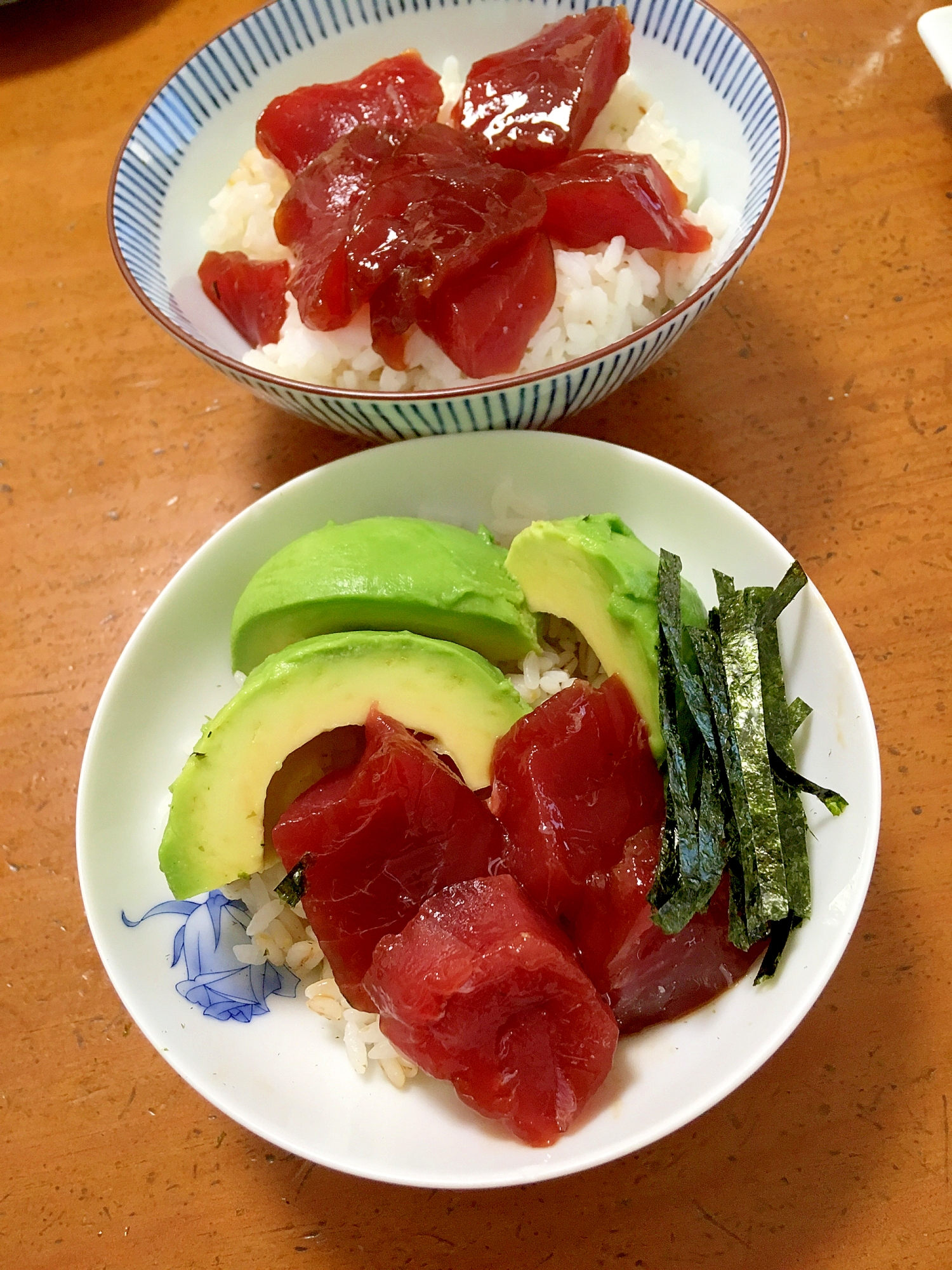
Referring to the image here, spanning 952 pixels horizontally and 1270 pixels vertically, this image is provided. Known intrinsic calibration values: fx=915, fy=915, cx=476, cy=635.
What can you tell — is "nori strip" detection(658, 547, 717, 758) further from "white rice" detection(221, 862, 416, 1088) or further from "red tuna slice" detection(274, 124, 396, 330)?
"red tuna slice" detection(274, 124, 396, 330)

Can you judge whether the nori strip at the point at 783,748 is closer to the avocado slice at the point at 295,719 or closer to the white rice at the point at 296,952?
the avocado slice at the point at 295,719

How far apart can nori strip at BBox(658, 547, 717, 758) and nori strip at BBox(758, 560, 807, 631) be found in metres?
0.12

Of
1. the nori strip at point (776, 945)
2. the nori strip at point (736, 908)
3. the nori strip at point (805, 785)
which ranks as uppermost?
the nori strip at point (805, 785)

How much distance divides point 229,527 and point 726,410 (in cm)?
87

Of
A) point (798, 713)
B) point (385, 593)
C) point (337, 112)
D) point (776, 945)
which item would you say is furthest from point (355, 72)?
A: point (776, 945)

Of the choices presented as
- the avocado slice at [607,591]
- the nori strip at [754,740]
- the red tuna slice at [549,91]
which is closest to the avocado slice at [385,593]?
the avocado slice at [607,591]

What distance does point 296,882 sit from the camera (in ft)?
3.53

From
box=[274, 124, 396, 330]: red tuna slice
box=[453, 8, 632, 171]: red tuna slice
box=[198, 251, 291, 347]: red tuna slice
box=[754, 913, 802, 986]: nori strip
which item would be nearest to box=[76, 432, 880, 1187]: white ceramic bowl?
box=[754, 913, 802, 986]: nori strip

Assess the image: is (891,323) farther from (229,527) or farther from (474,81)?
(229,527)

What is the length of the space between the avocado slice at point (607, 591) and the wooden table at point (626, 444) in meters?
0.42

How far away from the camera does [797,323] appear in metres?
1.66

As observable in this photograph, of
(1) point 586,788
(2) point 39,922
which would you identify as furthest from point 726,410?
(2) point 39,922

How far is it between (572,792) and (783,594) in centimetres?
36

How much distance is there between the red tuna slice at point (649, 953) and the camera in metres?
1.02
